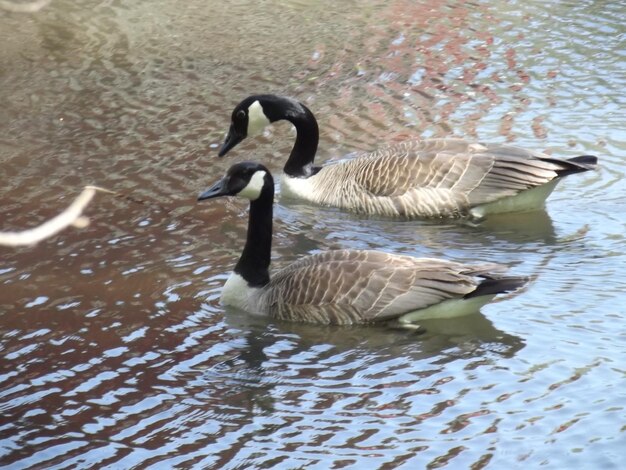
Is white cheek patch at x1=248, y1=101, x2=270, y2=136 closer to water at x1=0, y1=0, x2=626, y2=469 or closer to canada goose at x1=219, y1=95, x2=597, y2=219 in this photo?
water at x1=0, y1=0, x2=626, y2=469

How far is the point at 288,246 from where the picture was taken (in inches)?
408

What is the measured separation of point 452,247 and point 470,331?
5.97 feet

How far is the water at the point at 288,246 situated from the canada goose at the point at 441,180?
0.69ft

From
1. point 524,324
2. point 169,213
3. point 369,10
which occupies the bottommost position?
point 524,324

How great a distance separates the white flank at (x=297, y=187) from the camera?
38.2 ft

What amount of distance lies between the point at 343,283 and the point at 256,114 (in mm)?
3869

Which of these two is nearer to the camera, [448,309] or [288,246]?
[448,309]

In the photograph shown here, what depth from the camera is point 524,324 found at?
8.41 meters

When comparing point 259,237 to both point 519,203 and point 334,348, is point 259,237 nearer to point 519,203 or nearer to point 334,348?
point 334,348

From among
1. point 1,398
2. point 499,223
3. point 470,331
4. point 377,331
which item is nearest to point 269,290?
point 377,331

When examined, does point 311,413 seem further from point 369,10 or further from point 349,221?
point 369,10

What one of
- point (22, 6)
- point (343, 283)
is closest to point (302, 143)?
point (343, 283)

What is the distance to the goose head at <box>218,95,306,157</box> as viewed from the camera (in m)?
11.9

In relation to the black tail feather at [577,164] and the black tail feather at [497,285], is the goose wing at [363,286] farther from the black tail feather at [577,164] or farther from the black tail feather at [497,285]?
the black tail feather at [577,164]
